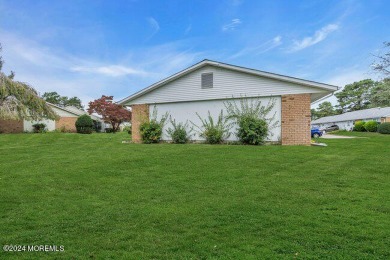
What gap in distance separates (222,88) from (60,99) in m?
62.2

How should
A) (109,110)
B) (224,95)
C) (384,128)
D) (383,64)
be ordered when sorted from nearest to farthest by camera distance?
→ (224,95)
(383,64)
(384,128)
(109,110)

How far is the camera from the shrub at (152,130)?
15.1 metres

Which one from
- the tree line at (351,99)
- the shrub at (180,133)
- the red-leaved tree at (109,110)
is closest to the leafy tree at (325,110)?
the tree line at (351,99)

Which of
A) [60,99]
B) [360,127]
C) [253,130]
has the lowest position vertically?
[253,130]

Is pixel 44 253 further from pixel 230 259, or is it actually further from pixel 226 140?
pixel 226 140

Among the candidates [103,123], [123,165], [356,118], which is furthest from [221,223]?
[356,118]

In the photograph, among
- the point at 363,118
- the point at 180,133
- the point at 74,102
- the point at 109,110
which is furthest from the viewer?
the point at 74,102

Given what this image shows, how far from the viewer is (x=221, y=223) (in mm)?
3711

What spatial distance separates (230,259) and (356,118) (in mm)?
45555

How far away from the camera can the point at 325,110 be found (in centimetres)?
6366

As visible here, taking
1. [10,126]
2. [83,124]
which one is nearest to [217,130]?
[83,124]

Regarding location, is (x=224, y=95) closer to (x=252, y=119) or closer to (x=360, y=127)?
(x=252, y=119)

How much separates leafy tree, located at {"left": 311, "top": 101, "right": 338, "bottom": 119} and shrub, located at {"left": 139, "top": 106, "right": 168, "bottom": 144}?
186ft

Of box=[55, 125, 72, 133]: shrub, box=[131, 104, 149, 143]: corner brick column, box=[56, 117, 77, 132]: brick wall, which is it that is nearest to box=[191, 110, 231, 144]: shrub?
box=[131, 104, 149, 143]: corner brick column
